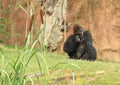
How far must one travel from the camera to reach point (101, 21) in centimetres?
1902

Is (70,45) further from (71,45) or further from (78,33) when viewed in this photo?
(78,33)

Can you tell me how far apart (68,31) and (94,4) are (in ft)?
5.56

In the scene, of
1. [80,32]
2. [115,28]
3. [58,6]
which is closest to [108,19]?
[115,28]

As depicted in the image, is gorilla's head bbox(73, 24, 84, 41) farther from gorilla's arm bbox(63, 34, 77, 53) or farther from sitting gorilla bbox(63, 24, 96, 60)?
gorilla's arm bbox(63, 34, 77, 53)

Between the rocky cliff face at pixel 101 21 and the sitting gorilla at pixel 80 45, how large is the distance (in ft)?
22.3

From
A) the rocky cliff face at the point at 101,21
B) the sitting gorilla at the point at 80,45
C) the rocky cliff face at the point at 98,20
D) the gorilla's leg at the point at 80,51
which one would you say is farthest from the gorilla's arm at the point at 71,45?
the rocky cliff face at the point at 101,21

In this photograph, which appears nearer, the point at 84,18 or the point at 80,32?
the point at 80,32

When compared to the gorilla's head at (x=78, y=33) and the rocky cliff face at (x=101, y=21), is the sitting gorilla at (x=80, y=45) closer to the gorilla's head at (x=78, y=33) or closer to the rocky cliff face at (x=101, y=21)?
the gorilla's head at (x=78, y=33)

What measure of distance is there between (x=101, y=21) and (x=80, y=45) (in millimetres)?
7238

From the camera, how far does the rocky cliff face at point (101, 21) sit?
62.1ft

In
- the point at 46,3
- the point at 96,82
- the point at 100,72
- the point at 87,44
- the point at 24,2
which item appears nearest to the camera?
the point at 96,82

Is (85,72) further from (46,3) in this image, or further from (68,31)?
(68,31)

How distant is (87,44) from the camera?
1155 centimetres

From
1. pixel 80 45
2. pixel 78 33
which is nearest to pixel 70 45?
pixel 80 45
